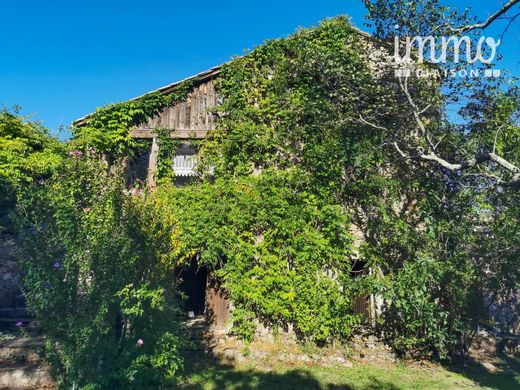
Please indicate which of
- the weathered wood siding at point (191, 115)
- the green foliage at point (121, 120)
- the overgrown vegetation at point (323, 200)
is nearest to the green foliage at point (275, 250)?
the overgrown vegetation at point (323, 200)

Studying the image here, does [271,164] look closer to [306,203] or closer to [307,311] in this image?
[306,203]

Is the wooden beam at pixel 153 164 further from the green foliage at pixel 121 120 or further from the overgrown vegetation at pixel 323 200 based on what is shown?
the green foliage at pixel 121 120

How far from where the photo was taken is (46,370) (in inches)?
253

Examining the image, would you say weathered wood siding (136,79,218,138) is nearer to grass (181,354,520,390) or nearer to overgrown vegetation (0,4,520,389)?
overgrown vegetation (0,4,520,389)

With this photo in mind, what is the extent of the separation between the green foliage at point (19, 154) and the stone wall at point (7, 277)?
635mm

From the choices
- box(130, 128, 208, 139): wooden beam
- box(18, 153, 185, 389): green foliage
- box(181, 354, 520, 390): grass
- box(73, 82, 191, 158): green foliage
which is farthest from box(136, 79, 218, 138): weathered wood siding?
box(181, 354, 520, 390): grass

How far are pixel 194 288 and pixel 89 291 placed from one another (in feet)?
24.4

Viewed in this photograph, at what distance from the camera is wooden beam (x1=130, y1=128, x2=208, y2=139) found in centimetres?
1112

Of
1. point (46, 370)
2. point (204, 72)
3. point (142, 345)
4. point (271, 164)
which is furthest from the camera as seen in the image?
point (204, 72)

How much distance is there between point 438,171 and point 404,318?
397cm


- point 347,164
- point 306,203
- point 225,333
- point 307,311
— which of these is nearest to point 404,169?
point 347,164

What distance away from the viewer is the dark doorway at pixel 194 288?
11.8 meters

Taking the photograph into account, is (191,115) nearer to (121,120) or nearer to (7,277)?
(121,120)

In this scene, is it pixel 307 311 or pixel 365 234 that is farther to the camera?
pixel 365 234
